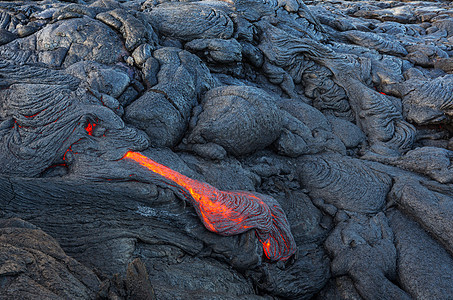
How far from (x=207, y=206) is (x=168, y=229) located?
653 mm

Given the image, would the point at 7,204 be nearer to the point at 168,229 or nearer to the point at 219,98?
the point at 168,229

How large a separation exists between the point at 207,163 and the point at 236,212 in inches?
50.5

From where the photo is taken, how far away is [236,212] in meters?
4.52

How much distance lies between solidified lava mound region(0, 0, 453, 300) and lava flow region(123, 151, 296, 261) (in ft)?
0.08

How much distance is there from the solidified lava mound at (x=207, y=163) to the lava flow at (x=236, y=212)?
0.02m

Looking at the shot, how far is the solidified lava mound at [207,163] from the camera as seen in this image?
12.3 feet

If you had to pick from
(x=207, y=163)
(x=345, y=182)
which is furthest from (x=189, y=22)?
(x=345, y=182)

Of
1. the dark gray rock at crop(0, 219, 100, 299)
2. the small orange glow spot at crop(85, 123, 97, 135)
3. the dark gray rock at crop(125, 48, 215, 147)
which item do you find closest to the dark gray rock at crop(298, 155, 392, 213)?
the dark gray rock at crop(125, 48, 215, 147)

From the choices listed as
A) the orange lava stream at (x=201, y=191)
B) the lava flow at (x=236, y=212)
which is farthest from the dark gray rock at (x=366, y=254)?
the orange lava stream at (x=201, y=191)

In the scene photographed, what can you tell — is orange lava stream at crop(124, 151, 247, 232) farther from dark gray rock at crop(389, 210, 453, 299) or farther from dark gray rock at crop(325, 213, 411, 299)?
dark gray rock at crop(389, 210, 453, 299)

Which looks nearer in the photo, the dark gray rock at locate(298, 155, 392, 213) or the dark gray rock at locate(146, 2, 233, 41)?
the dark gray rock at locate(298, 155, 392, 213)

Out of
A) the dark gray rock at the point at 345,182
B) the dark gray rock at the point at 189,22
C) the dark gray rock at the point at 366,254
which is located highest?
the dark gray rock at the point at 189,22

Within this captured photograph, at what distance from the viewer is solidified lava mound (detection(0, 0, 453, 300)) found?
375cm

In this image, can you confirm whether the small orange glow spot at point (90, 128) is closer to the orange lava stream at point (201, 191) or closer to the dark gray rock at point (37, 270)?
the orange lava stream at point (201, 191)
